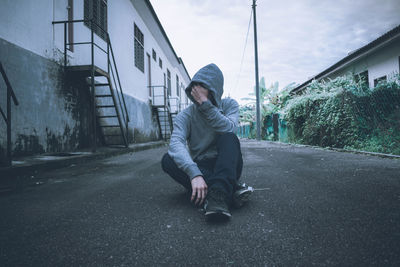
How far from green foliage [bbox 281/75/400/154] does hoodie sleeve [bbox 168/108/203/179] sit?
179 inches

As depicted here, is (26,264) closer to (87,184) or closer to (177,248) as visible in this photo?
(177,248)

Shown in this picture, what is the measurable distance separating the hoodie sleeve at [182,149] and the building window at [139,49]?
31.0 feet

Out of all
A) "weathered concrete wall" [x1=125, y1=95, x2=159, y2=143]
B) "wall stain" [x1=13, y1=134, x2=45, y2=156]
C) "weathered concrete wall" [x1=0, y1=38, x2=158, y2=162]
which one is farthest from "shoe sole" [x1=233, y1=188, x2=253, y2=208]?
"weathered concrete wall" [x1=125, y1=95, x2=159, y2=143]

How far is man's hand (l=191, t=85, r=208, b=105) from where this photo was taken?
6.21ft

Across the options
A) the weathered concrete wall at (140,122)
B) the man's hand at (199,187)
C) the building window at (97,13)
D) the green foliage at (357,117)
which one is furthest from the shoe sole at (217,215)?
the weathered concrete wall at (140,122)

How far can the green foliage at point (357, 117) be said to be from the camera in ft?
16.2

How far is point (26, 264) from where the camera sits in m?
1.09

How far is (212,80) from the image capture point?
202 cm

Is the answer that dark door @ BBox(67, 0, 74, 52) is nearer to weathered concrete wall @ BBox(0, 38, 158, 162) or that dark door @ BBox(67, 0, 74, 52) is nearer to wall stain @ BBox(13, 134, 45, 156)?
weathered concrete wall @ BBox(0, 38, 158, 162)

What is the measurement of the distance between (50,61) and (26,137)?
5.57 ft

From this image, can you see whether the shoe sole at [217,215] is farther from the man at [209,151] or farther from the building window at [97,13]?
the building window at [97,13]

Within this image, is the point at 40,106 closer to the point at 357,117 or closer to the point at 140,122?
the point at 140,122

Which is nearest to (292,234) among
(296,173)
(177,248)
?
(177,248)

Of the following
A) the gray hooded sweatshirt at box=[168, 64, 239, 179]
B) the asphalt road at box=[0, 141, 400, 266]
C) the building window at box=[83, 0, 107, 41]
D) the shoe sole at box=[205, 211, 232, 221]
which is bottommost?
the asphalt road at box=[0, 141, 400, 266]
